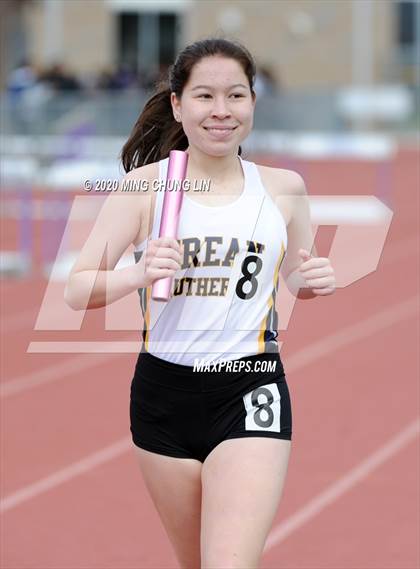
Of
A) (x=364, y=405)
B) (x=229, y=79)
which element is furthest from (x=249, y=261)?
(x=364, y=405)

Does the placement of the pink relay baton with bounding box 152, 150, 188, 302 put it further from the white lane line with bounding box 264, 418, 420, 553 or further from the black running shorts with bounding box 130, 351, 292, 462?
the white lane line with bounding box 264, 418, 420, 553

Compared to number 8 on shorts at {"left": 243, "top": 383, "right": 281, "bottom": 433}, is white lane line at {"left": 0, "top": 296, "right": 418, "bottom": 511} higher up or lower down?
lower down

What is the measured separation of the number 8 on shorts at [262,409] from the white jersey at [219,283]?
0.11m

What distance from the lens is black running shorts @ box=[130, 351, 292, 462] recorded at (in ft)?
11.3

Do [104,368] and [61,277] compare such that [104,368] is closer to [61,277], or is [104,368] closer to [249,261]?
[61,277]

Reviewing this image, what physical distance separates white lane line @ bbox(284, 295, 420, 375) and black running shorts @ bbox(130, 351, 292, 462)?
535 centimetres

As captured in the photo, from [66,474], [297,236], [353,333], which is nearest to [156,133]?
[297,236]

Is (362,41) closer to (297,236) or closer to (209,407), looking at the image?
(297,236)

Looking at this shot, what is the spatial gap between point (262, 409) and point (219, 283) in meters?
0.34

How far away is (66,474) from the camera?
254 inches

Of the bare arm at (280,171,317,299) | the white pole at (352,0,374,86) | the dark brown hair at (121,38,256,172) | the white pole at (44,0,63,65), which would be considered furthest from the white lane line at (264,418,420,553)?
the white pole at (44,0,63,65)

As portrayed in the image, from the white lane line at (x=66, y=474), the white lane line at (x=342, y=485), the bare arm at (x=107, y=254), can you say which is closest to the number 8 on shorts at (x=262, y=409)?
the bare arm at (x=107, y=254)

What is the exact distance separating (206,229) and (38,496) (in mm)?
3023

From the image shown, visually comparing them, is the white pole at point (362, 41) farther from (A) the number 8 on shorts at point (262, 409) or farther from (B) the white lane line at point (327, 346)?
(A) the number 8 on shorts at point (262, 409)
